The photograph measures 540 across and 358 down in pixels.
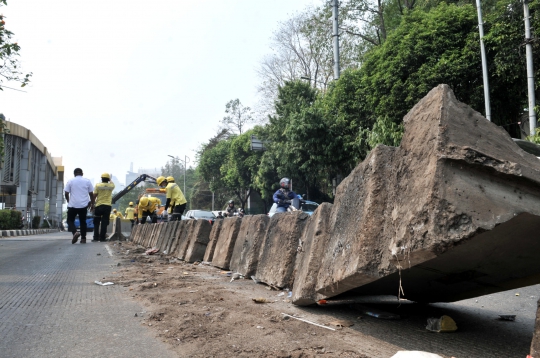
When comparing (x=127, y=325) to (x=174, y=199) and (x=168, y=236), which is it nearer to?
(x=168, y=236)

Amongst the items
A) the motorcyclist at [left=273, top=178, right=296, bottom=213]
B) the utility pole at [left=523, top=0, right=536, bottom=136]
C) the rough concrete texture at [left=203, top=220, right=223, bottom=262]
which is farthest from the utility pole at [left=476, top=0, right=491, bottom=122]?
the rough concrete texture at [left=203, top=220, right=223, bottom=262]

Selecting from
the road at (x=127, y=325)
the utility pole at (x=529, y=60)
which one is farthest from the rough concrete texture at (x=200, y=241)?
the utility pole at (x=529, y=60)

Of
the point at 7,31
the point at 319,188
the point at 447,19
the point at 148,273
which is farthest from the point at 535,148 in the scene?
the point at 319,188

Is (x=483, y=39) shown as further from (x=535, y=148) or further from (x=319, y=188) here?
(x=319, y=188)

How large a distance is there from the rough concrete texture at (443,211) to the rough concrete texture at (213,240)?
12.7ft

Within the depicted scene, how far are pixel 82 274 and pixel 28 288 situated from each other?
1.10 m

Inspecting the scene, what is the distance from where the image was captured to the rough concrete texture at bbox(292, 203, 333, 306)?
3.05 metres

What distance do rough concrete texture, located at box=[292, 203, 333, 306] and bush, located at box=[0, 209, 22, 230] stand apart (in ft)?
88.3

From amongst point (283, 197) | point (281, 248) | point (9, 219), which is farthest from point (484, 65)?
point (9, 219)

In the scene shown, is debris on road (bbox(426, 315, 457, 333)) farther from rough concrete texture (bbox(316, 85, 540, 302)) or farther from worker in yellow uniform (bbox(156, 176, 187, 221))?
worker in yellow uniform (bbox(156, 176, 187, 221))

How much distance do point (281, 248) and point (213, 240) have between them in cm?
277

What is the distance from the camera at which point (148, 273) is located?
5637mm

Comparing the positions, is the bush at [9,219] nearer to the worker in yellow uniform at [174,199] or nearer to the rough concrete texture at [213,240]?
the worker in yellow uniform at [174,199]

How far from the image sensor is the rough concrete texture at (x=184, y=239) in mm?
7562
